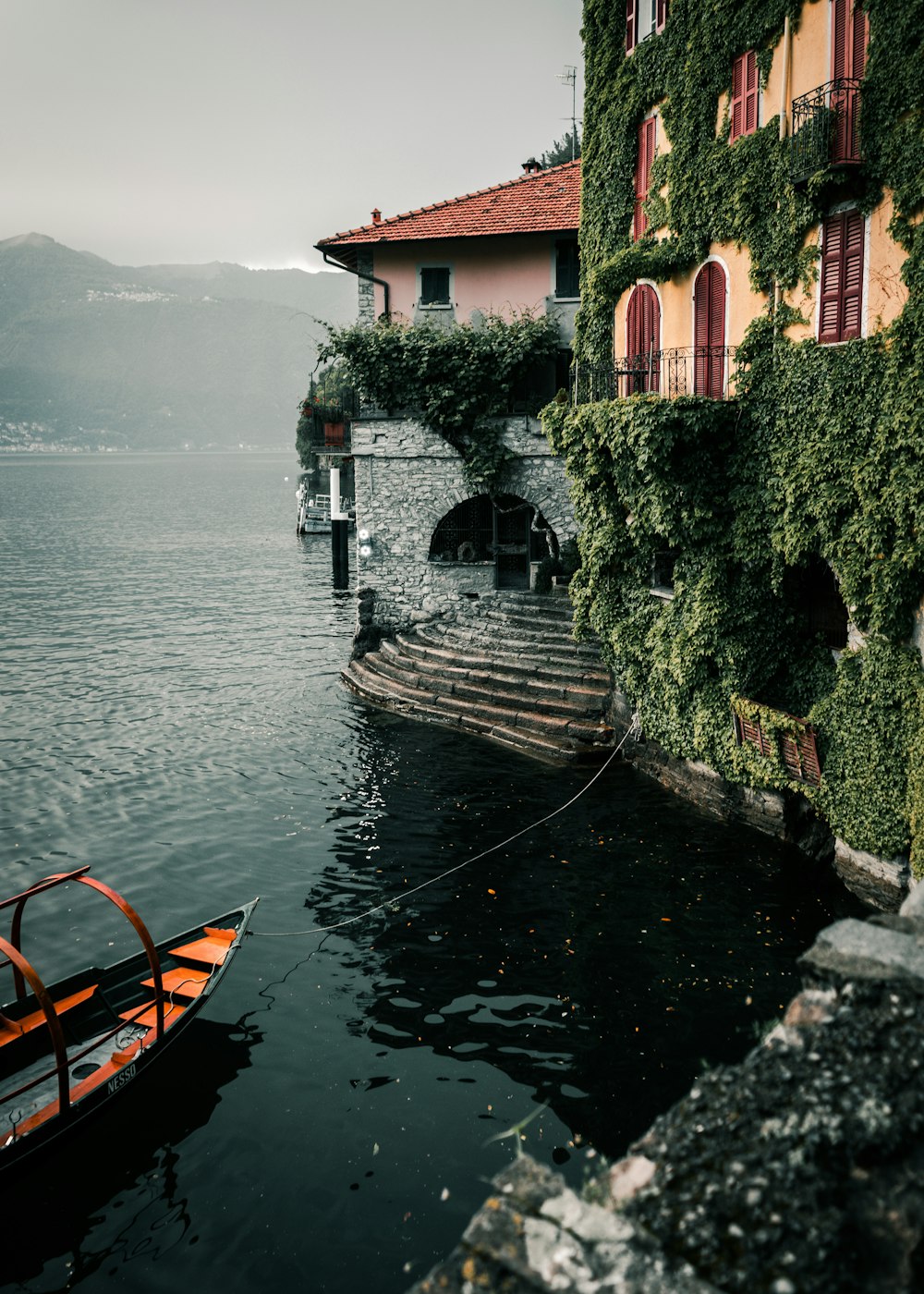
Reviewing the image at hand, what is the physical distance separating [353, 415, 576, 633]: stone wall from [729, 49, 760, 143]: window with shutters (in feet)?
40.0

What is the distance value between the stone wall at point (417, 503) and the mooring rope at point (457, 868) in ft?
31.0

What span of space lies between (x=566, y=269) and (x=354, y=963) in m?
22.4

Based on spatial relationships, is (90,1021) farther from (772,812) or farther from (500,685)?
(500,685)

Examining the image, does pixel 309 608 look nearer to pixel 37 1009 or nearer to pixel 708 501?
pixel 708 501

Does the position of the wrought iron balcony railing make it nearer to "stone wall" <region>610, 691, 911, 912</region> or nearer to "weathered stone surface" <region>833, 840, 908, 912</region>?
"stone wall" <region>610, 691, 911, 912</region>

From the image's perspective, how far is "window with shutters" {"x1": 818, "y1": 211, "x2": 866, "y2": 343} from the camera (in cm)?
1407

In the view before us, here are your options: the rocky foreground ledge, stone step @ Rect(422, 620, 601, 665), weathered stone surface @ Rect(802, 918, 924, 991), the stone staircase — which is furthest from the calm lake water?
stone step @ Rect(422, 620, 601, 665)

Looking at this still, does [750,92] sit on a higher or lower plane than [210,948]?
A: higher

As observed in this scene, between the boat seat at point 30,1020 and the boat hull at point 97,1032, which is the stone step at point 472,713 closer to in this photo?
the boat hull at point 97,1032

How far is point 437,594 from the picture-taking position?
29469 millimetres

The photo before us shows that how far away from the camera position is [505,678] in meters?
24.4

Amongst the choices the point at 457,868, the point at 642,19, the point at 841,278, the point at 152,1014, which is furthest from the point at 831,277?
the point at 152,1014

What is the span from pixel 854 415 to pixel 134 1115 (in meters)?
12.7

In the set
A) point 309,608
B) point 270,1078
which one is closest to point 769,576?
point 270,1078
